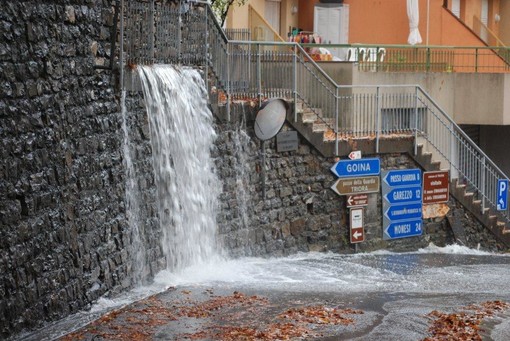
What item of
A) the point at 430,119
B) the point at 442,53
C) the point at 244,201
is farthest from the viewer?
the point at 442,53

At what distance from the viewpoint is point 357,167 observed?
84.7ft

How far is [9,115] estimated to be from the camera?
1388 centimetres

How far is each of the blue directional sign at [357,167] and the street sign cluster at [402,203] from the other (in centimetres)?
36

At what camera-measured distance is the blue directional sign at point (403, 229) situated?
26.7m

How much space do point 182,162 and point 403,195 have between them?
7.87m

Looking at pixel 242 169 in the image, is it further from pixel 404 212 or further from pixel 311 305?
pixel 311 305

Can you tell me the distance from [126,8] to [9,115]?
4943mm

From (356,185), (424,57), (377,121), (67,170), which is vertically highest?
(424,57)

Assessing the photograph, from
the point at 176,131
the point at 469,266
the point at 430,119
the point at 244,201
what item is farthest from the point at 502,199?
the point at 176,131

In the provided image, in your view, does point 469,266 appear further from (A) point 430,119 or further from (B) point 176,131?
(B) point 176,131

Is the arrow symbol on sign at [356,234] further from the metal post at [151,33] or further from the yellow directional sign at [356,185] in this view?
the metal post at [151,33]

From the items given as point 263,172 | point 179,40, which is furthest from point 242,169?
point 179,40

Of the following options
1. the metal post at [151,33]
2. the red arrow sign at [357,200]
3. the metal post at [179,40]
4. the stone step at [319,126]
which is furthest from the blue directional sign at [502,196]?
the metal post at [151,33]

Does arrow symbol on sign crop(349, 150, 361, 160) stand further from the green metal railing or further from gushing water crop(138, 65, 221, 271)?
the green metal railing
